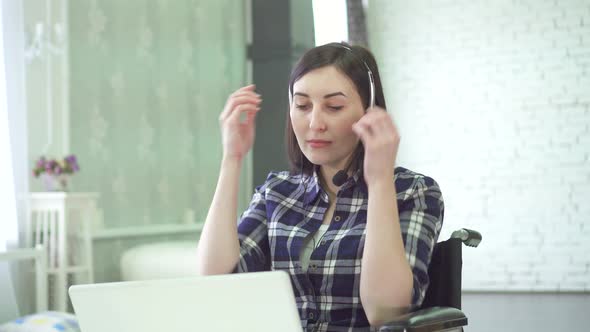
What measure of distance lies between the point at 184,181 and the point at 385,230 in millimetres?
3838

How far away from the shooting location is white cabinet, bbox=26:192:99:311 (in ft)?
12.0

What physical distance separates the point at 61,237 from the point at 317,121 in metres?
2.56

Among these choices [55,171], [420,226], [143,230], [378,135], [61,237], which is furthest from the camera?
[143,230]

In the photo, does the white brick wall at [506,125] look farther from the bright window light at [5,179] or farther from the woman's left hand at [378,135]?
the woman's left hand at [378,135]

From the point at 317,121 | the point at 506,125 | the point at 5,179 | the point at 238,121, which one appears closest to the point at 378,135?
the point at 317,121

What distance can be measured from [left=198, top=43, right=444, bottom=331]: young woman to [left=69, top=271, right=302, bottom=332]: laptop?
34cm

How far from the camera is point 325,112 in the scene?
1.42m

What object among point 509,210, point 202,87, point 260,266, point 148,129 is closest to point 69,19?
point 148,129

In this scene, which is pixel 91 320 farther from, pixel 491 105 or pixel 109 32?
pixel 491 105

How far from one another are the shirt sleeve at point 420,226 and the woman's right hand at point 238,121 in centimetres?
32

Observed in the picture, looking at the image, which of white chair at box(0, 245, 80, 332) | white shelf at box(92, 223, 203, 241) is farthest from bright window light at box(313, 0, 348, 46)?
white chair at box(0, 245, 80, 332)

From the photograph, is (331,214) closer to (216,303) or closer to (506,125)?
Result: (216,303)

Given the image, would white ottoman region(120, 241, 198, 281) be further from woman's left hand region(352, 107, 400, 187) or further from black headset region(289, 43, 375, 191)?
woman's left hand region(352, 107, 400, 187)

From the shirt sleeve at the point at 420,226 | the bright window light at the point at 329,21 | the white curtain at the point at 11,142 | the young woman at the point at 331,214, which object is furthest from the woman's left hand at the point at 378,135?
the bright window light at the point at 329,21
